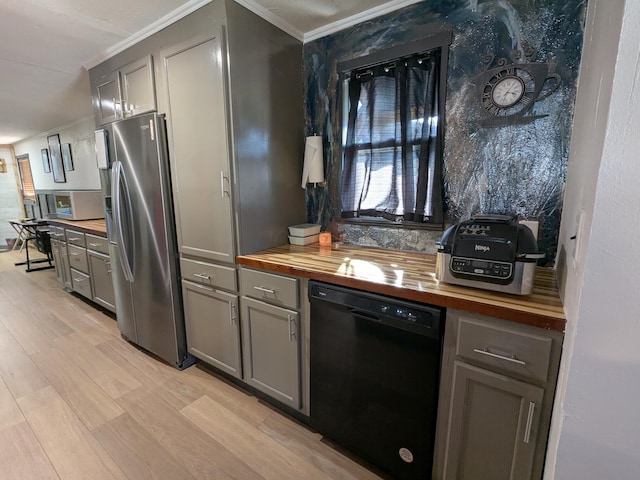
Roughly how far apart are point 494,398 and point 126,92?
9.36 feet

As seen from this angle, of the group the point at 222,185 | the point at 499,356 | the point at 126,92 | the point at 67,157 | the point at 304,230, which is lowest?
the point at 499,356

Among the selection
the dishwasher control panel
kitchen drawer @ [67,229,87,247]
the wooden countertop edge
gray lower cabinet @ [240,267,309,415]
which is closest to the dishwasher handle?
the dishwasher control panel

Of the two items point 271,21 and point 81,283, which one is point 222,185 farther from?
point 81,283

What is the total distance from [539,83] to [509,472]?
5.36 feet

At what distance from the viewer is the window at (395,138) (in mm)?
1651

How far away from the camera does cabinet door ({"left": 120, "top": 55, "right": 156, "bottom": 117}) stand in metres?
1.95

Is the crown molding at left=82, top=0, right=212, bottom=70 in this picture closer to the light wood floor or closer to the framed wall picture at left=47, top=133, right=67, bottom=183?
the light wood floor

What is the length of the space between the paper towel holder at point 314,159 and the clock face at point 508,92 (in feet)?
3.33

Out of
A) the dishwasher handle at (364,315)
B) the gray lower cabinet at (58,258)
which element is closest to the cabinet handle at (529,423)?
the dishwasher handle at (364,315)

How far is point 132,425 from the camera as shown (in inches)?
66.7

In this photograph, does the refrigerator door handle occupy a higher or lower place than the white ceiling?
lower

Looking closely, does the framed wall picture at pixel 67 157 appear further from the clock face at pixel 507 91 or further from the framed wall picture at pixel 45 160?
the clock face at pixel 507 91

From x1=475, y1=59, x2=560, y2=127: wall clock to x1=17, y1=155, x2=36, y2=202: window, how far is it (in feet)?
27.5

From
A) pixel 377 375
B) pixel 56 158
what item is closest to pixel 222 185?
pixel 377 375
